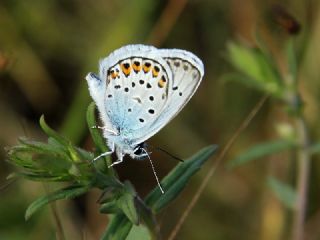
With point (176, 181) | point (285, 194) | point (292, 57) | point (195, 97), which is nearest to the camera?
point (176, 181)

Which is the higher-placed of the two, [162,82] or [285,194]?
[162,82]

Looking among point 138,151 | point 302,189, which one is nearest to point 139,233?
point 138,151

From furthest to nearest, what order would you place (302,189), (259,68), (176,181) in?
1. (259,68)
2. (302,189)
3. (176,181)

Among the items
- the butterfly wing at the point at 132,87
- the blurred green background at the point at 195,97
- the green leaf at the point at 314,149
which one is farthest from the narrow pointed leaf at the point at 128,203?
the blurred green background at the point at 195,97

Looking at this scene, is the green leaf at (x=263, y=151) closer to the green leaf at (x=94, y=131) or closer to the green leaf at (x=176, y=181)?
the green leaf at (x=176, y=181)

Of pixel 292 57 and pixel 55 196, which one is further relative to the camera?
pixel 292 57

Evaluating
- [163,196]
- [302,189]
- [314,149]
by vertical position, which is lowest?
[163,196]

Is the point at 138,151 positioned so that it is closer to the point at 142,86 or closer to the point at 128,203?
the point at 142,86

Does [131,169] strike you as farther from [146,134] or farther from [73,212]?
[146,134]

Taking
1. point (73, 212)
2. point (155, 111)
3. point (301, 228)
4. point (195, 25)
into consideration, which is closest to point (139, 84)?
point (155, 111)
